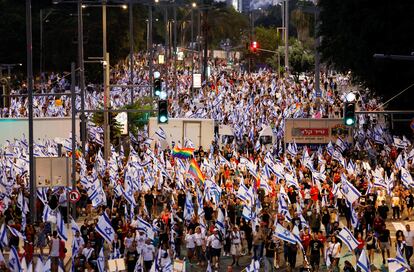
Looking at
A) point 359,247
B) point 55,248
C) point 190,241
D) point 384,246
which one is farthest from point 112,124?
point 359,247

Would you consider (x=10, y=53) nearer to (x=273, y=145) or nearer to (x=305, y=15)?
(x=305, y=15)

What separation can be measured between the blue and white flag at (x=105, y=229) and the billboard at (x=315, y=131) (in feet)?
77.2

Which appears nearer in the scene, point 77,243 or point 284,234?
point 284,234

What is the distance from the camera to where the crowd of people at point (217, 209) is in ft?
96.8

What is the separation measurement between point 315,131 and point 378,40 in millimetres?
7550

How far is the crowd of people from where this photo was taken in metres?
29.5

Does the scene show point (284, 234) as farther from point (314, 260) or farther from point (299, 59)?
point (299, 59)

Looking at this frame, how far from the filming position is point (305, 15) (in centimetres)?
11331

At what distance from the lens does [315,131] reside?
5319cm

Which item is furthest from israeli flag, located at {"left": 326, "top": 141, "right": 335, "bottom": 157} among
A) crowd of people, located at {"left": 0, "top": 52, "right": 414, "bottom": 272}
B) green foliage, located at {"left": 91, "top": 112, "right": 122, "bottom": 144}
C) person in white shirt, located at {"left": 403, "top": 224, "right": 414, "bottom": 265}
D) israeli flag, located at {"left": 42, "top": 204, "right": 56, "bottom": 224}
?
person in white shirt, located at {"left": 403, "top": 224, "right": 414, "bottom": 265}

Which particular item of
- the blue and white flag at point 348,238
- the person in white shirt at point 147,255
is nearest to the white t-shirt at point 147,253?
the person in white shirt at point 147,255

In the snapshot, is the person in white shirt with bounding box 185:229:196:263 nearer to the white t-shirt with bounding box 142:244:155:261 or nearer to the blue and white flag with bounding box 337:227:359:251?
the white t-shirt with bounding box 142:244:155:261

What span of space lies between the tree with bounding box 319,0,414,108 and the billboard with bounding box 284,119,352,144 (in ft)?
16.2

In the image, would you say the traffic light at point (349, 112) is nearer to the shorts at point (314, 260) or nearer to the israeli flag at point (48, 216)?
the shorts at point (314, 260)
